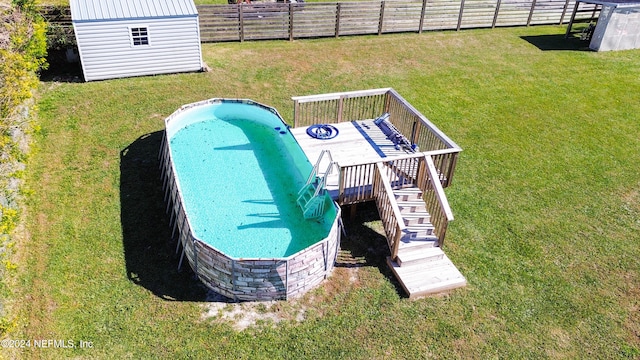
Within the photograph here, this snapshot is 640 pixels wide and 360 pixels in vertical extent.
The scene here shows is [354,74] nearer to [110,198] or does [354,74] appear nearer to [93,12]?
[93,12]

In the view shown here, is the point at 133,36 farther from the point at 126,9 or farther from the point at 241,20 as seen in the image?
the point at 241,20

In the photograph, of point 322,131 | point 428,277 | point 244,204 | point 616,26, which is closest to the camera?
point 428,277

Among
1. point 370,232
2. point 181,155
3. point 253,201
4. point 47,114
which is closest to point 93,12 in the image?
point 47,114

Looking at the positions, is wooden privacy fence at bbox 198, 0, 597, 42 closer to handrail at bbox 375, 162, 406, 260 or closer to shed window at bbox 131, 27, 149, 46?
shed window at bbox 131, 27, 149, 46

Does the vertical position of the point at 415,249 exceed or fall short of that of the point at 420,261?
Answer: it exceeds it

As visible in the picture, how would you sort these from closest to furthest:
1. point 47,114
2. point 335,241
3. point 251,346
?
point 251,346 < point 335,241 < point 47,114

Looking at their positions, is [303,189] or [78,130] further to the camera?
[78,130]

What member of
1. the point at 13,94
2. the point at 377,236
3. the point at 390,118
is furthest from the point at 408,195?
the point at 13,94
